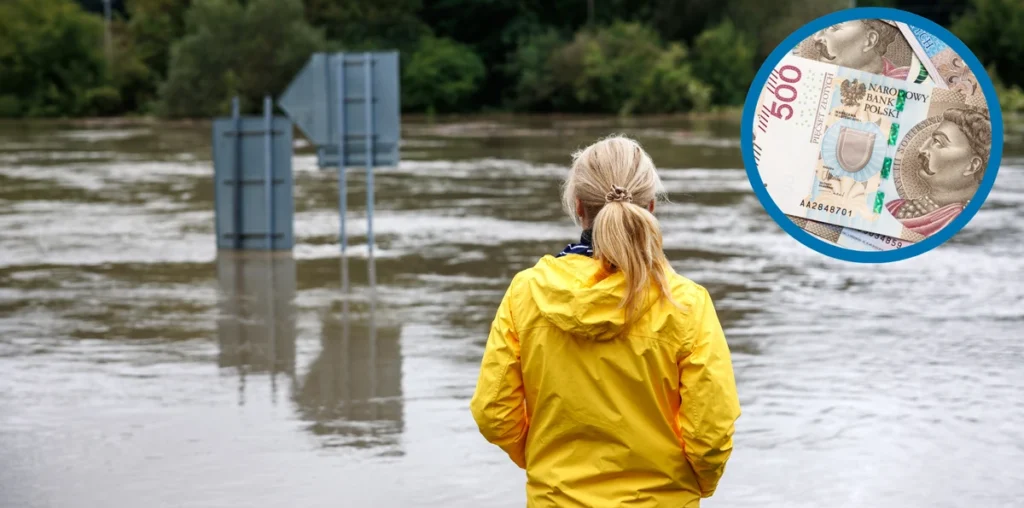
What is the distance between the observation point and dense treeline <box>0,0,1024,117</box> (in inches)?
2142

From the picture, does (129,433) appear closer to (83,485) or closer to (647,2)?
(83,485)

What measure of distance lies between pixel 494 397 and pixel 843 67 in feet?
4.20

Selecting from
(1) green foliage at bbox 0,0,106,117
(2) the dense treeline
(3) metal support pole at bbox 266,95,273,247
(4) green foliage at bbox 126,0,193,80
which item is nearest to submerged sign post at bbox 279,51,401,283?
(3) metal support pole at bbox 266,95,273,247

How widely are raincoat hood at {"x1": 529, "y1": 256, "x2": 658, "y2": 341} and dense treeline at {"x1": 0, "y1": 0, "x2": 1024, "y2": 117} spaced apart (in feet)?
166

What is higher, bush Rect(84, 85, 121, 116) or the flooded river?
bush Rect(84, 85, 121, 116)

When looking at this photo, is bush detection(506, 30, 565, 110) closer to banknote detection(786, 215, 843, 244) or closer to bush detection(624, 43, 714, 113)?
bush detection(624, 43, 714, 113)

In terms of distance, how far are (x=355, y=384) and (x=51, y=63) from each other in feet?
171

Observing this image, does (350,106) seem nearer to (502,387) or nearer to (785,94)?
(785,94)

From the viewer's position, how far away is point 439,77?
197 ft

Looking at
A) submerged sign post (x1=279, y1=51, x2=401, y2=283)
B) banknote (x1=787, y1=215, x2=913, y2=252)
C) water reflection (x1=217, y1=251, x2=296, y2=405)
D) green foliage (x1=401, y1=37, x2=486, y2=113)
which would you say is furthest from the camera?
green foliage (x1=401, y1=37, x2=486, y2=113)

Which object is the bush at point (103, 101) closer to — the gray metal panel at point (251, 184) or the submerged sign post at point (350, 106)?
the gray metal panel at point (251, 184)

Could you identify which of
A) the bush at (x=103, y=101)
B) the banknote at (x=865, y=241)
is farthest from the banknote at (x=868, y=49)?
the bush at (x=103, y=101)

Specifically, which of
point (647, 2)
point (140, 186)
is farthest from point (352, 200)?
point (647, 2)

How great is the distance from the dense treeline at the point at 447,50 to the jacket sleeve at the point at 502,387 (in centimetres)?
5062
